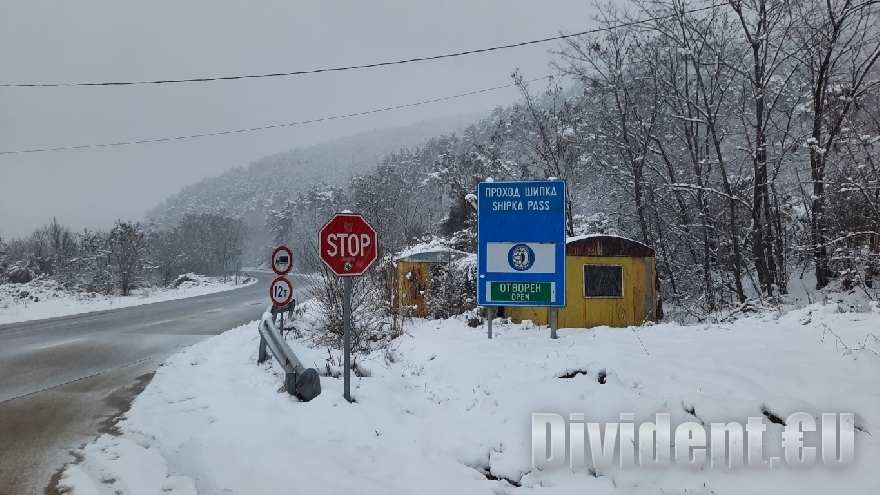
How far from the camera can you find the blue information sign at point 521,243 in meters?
8.26

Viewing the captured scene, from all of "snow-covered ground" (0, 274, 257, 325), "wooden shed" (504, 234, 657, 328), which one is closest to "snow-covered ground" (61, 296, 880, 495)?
"wooden shed" (504, 234, 657, 328)

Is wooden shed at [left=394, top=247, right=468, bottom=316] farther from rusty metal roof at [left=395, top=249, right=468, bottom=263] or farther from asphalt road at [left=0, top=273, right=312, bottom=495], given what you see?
asphalt road at [left=0, top=273, right=312, bottom=495]

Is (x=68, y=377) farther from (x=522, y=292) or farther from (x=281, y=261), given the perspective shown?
(x=522, y=292)

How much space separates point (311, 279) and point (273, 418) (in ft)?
17.8

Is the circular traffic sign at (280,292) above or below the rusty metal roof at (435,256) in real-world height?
below

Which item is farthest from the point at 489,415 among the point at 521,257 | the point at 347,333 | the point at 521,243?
the point at 521,243

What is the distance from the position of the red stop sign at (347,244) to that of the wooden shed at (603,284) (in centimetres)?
735

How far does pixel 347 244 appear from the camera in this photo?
5.52 m

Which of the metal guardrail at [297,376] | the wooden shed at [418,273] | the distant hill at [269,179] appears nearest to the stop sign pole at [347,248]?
the metal guardrail at [297,376]

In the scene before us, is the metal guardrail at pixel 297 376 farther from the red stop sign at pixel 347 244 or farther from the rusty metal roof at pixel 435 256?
the rusty metal roof at pixel 435 256

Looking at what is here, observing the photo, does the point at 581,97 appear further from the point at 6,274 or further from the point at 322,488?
the point at 6,274

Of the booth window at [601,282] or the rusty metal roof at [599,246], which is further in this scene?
the booth window at [601,282]

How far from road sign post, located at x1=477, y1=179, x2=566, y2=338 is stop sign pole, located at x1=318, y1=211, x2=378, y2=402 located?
338 centimetres

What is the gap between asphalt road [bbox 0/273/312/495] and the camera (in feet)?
15.0
